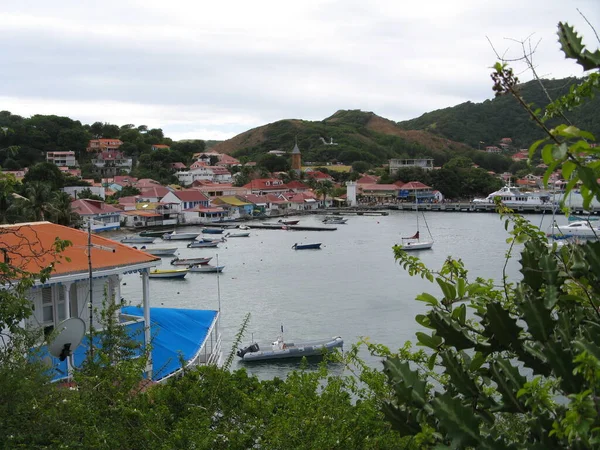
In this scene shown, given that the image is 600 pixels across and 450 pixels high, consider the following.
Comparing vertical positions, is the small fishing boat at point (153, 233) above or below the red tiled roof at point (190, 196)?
below

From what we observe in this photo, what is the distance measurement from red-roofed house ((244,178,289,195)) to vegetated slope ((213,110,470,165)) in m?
27.2

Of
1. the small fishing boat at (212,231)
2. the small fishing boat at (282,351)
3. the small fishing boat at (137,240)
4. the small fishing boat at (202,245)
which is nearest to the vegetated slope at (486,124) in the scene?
the small fishing boat at (212,231)

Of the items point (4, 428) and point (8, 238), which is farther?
point (8, 238)

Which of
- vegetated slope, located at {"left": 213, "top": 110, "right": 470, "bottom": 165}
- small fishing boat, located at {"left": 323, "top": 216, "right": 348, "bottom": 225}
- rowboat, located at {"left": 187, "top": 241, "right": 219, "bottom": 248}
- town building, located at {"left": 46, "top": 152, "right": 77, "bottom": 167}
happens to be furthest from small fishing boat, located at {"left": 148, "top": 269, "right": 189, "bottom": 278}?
vegetated slope, located at {"left": 213, "top": 110, "right": 470, "bottom": 165}

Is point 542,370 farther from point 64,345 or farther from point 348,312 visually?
point 348,312

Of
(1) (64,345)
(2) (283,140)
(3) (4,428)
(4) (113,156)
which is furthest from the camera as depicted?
(2) (283,140)

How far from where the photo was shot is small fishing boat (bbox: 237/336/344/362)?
13.1 metres

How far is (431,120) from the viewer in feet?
394

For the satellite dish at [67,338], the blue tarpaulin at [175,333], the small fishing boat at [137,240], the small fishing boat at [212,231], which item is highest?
the satellite dish at [67,338]

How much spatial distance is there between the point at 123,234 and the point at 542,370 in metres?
36.6

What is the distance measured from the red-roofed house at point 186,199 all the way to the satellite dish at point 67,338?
39745 millimetres

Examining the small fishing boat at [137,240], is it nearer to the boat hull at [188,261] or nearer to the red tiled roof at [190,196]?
the boat hull at [188,261]

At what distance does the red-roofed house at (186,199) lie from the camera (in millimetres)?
44750

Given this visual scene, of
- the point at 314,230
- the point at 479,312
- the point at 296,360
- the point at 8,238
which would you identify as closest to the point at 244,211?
the point at 314,230
